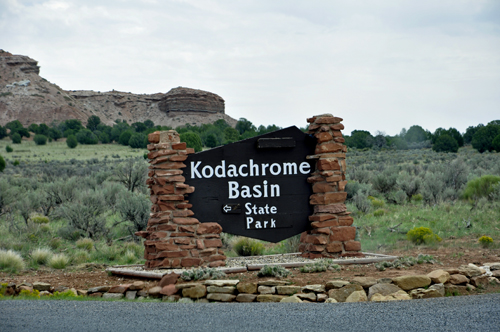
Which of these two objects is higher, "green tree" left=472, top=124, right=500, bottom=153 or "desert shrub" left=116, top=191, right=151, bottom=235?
"green tree" left=472, top=124, right=500, bottom=153

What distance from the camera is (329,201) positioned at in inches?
350

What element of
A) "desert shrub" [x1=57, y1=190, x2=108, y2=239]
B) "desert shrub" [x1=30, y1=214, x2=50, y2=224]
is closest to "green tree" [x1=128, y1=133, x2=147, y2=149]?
"desert shrub" [x1=30, y1=214, x2=50, y2=224]

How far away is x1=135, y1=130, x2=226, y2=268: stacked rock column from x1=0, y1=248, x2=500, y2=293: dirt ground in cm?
61

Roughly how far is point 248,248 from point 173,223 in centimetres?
337

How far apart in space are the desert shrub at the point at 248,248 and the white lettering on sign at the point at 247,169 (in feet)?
9.22

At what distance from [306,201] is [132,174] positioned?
43.8 feet

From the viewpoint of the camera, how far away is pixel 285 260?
8.82 metres

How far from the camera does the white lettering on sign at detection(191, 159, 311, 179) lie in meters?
8.52

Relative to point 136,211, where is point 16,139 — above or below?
above

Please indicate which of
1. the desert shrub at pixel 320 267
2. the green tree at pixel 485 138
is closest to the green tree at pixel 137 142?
the green tree at pixel 485 138

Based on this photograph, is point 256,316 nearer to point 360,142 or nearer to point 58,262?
point 58,262

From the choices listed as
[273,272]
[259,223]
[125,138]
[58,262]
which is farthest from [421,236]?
[125,138]

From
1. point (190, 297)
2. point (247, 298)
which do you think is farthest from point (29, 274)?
point (247, 298)

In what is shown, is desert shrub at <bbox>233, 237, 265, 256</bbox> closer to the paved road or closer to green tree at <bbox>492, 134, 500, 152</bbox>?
the paved road
